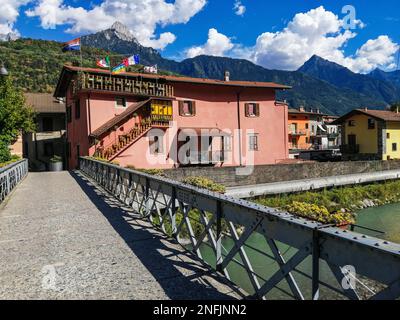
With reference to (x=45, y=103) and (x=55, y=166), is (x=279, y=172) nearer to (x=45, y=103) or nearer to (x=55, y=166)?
(x=55, y=166)

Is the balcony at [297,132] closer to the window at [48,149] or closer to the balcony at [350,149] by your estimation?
the balcony at [350,149]

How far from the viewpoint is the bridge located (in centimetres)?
289

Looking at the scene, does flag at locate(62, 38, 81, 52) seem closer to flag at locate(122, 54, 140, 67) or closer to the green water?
flag at locate(122, 54, 140, 67)

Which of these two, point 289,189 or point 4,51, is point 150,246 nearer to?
point 289,189

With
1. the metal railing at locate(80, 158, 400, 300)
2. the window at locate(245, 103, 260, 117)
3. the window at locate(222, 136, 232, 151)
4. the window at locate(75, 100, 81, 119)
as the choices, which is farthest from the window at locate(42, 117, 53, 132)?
the metal railing at locate(80, 158, 400, 300)

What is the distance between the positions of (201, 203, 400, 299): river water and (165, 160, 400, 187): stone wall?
5.01 metres

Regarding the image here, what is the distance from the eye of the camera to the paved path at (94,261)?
171 inches

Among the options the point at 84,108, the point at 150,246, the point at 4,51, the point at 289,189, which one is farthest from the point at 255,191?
the point at 4,51

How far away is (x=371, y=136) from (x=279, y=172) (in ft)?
74.3

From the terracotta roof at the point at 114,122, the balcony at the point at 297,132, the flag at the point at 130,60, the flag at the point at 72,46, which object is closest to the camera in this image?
the terracotta roof at the point at 114,122

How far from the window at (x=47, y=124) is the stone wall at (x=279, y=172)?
18.1m

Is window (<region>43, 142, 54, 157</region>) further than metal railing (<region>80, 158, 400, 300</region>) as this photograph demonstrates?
Yes

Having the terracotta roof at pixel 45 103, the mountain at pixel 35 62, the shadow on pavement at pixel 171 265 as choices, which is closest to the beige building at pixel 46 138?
the terracotta roof at pixel 45 103

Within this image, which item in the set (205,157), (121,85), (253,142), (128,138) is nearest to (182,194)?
(128,138)
